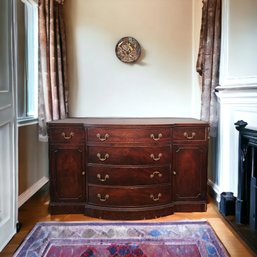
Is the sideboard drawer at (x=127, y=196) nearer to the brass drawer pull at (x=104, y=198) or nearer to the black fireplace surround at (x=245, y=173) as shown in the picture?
the brass drawer pull at (x=104, y=198)

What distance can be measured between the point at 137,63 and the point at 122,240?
193 cm

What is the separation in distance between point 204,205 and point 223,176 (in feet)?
1.08

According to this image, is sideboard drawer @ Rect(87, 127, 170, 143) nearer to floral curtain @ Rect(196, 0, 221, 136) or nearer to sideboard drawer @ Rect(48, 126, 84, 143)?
sideboard drawer @ Rect(48, 126, 84, 143)

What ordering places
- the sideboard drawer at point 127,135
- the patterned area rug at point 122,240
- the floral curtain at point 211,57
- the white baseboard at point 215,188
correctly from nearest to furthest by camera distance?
the patterned area rug at point 122,240 → the sideboard drawer at point 127,135 → the floral curtain at point 211,57 → the white baseboard at point 215,188

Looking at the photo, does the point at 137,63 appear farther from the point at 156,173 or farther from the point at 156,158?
the point at 156,173

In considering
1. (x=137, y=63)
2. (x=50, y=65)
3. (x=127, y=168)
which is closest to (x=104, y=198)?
(x=127, y=168)

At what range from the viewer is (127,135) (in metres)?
2.51

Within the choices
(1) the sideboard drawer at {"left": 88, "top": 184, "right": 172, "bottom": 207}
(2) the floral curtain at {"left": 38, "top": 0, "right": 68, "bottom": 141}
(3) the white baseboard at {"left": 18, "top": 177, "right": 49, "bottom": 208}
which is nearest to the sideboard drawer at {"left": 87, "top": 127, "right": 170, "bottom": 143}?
(1) the sideboard drawer at {"left": 88, "top": 184, "right": 172, "bottom": 207}

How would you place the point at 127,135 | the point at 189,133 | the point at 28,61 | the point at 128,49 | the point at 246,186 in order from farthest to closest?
the point at 128,49 → the point at 28,61 → the point at 189,133 → the point at 127,135 → the point at 246,186

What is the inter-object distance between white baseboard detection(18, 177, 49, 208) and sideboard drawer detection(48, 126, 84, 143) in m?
0.64

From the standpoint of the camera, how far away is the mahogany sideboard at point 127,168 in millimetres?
2525

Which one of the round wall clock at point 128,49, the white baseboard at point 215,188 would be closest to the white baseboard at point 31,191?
the round wall clock at point 128,49

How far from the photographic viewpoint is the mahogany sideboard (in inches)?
99.4

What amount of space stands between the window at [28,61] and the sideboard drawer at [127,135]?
31.8 inches
